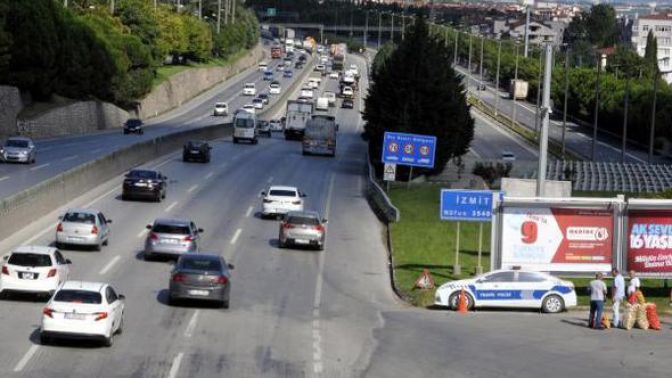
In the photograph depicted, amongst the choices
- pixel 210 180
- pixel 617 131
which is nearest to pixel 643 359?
pixel 210 180

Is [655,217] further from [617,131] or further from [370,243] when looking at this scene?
[617,131]

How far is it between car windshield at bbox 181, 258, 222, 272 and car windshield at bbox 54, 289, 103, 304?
6816mm

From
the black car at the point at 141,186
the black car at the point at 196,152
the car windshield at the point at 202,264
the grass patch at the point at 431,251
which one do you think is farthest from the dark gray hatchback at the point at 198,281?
the black car at the point at 196,152

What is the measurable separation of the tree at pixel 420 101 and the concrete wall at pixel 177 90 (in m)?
61.0

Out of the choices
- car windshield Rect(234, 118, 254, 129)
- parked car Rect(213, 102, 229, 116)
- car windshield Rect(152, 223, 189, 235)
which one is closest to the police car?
car windshield Rect(152, 223, 189, 235)

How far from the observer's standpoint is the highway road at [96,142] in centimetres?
6732

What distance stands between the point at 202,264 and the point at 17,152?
39559 mm

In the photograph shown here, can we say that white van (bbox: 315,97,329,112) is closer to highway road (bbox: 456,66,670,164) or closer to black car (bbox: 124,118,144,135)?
highway road (bbox: 456,66,670,164)

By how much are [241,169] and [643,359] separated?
171ft

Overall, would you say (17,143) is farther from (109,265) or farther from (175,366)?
(175,366)

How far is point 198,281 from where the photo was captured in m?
36.2

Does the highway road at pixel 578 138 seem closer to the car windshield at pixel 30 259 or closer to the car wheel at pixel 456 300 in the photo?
the car wheel at pixel 456 300

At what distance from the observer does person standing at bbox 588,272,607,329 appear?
36875 mm

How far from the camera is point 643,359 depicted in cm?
3250
